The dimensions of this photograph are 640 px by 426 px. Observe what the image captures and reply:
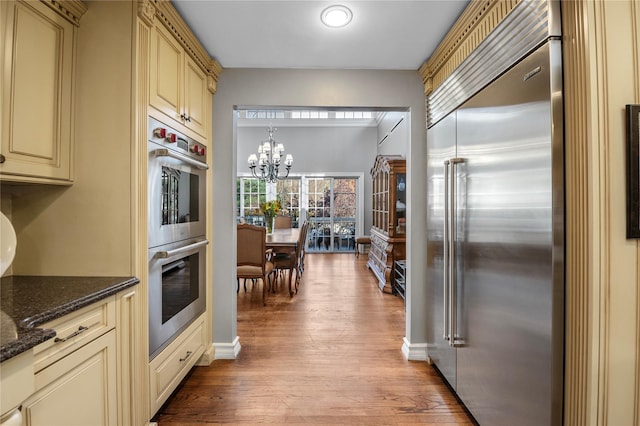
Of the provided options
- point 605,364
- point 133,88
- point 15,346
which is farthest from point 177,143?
point 605,364

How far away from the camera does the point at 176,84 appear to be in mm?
2020

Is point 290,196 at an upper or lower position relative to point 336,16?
lower

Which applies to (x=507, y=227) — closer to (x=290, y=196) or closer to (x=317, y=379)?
(x=317, y=379)

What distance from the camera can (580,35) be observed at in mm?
1135

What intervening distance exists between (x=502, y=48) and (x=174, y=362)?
2.52 metres

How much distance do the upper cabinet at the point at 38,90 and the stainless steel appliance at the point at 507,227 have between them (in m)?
2.10

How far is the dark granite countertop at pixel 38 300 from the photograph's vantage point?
93 cm

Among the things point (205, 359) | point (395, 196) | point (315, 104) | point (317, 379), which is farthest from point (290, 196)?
point (317, 379)

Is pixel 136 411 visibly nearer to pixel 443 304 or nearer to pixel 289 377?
pixel 289 377

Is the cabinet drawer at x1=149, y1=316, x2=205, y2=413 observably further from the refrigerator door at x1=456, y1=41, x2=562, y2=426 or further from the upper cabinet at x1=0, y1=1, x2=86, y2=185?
the refrigerator door at x1=456, y1=41, x2=562, y2=426

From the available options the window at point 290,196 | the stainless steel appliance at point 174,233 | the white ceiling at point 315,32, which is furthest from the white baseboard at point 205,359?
the window at point 290,196

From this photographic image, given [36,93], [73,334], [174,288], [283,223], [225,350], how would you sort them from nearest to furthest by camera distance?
[73,334], [36,93], [174,288], [225,350], [283,223]

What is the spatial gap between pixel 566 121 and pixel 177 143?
78.5 inches

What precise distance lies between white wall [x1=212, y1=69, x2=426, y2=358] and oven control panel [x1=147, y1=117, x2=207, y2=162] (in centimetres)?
36
